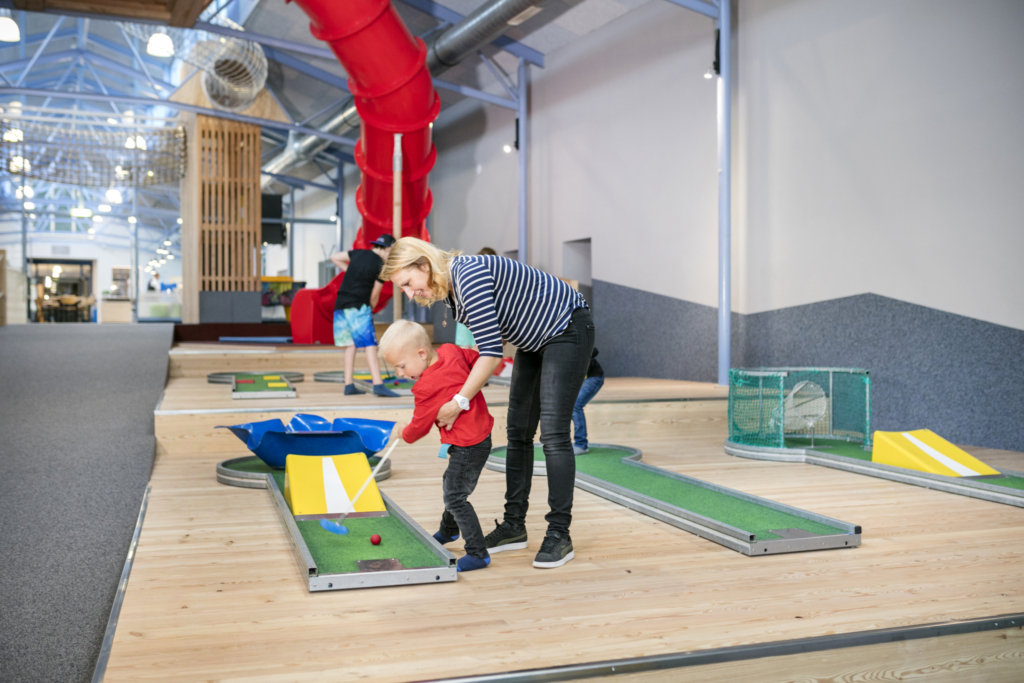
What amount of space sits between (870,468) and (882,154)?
2400mm

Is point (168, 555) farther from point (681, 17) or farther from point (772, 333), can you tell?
point (681, 17)

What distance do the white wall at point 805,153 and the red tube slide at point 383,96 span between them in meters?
2.00

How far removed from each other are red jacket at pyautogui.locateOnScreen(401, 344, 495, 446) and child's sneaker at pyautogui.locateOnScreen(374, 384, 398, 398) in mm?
3337

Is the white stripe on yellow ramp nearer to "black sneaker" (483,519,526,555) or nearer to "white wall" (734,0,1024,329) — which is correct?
"black sneaker" (483,519,526,555)

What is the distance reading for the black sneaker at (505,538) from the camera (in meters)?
2.63

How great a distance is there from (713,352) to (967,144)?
2692 millimetres

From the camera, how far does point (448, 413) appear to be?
2340 mm

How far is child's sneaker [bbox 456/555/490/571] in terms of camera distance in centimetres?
242

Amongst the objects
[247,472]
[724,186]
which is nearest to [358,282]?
[247,472]

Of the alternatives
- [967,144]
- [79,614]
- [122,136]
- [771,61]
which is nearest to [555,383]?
[79,614]

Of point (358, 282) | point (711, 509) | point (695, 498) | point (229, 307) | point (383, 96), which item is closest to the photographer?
point (711, 509)

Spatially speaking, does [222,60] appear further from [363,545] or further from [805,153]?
[363,545]

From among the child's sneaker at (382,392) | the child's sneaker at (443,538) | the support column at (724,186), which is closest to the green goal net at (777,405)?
the support column at (724,186)

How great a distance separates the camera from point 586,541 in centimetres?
279
